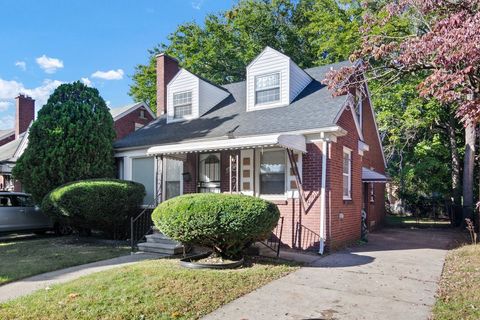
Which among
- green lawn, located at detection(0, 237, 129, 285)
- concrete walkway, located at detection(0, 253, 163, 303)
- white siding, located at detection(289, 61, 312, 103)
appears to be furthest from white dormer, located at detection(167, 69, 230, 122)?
concrete walkway, located at detection(0, 253, 163, 303)

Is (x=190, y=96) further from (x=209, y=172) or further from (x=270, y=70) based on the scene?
(x=209, y=172)

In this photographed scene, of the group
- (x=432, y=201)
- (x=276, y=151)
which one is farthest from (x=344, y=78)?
(x=432, y=201)

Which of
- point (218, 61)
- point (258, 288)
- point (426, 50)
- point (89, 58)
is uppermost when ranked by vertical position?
point (218, 61)

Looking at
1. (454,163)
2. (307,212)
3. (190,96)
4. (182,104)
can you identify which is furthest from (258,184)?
(454,163)

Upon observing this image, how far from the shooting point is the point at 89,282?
20.7ft

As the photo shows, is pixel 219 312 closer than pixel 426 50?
Yes

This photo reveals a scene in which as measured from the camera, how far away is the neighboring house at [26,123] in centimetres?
2158

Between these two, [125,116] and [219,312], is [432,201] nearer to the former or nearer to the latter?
[125,116]

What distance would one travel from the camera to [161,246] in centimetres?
945

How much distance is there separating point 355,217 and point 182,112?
298 inches

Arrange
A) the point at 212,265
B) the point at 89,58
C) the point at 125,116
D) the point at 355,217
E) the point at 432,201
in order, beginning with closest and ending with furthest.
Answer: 1. the point at 212,265
2. the point at 355,217
3. the point at 89,58
4. the point at 125,116
5. the point at 432,201

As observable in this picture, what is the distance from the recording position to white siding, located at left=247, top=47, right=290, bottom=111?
39.9 feet

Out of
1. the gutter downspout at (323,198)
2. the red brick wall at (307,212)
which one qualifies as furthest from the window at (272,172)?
the gutter downspout at (323,198)

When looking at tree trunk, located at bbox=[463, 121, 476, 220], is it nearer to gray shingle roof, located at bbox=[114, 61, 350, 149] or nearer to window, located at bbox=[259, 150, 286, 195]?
gray shingle roof, located at bbox=[114, 61, 350, 149]
